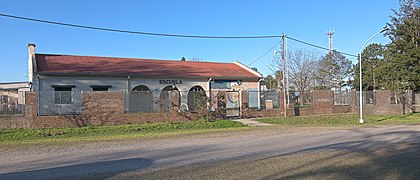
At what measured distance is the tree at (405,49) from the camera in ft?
125

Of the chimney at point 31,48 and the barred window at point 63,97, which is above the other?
the chimney at point 31,48

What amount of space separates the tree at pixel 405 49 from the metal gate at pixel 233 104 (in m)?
18.9

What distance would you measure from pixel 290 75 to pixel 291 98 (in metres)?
17.6

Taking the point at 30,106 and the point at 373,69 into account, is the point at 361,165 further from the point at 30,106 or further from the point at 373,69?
the point at 373,69

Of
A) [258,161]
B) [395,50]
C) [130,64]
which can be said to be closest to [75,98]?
[130,64]

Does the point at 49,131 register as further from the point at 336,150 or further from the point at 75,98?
the point at 336,150

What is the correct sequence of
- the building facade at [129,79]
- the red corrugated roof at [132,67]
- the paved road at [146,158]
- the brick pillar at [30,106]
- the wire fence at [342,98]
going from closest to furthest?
Result: the paved road at [146,158] < the brick pillar at [30,106] < the building facade at [129,79] < the red corrugated roof at [132,67] < the wire fence at [342,98]

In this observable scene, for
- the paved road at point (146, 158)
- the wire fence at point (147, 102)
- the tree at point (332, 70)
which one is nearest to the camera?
the paved road at point (146, 158)

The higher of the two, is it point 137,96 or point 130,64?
point 130,64

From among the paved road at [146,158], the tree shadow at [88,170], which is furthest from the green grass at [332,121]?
the tree shadow at [88,170]

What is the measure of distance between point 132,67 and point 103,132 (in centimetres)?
1527

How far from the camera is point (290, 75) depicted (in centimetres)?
5412

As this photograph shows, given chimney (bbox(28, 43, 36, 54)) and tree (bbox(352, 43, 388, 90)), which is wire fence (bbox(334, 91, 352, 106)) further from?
chimney (bbox(28, 43, 36, 54))

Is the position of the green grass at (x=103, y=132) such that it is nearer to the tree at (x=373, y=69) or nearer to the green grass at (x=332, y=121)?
the green grass at (x=332, y=121)
